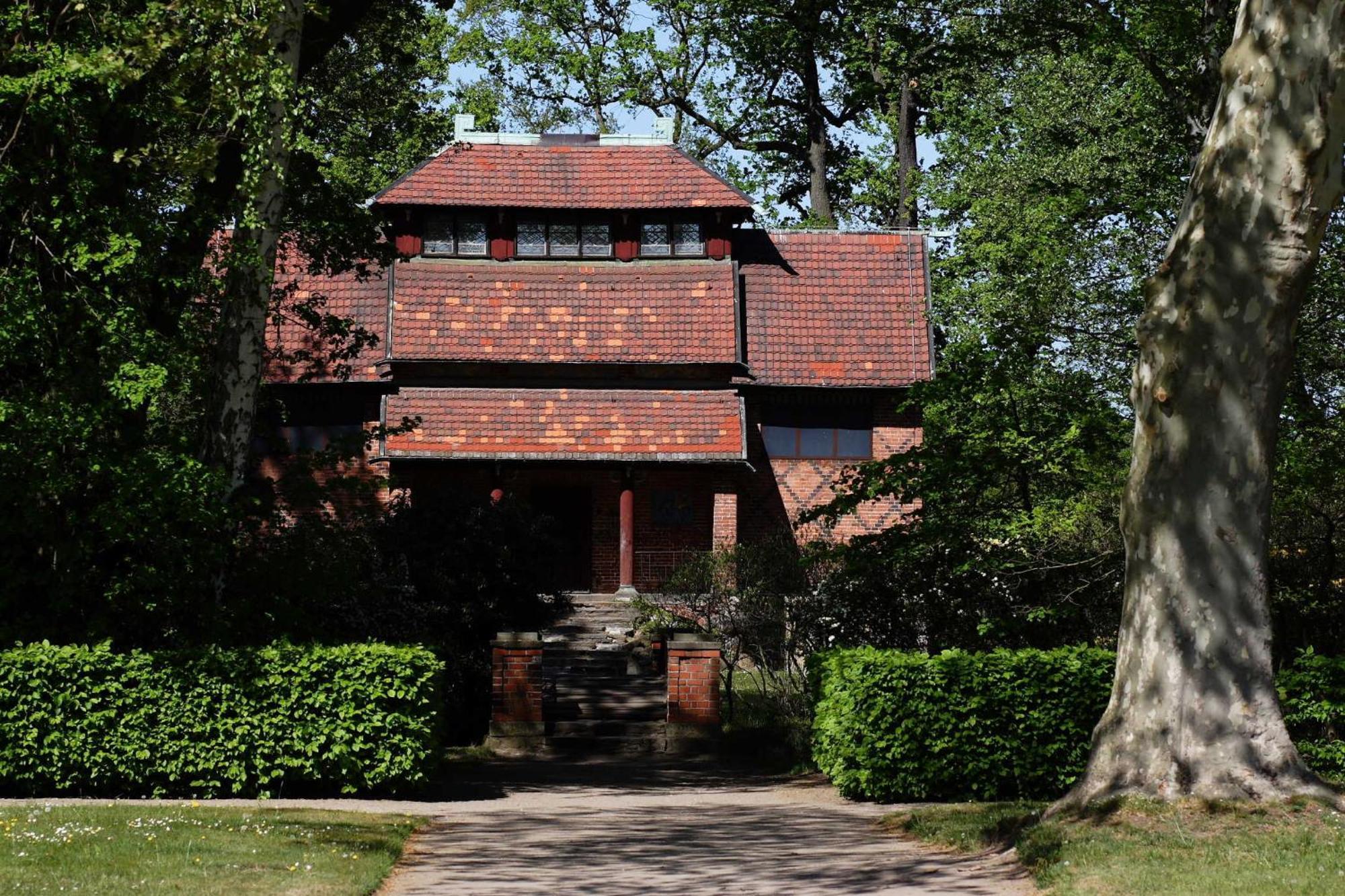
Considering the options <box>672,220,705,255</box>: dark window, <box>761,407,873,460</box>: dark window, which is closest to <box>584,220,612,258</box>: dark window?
<box>672,220,705,255</box>: dark window

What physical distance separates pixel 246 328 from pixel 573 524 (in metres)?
17.2

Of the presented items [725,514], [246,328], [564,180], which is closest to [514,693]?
[246,328]

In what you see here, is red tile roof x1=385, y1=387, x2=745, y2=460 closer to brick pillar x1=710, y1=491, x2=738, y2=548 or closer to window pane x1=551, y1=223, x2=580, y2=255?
brick pillar x1=710, y1=491, x2=738, y2=548

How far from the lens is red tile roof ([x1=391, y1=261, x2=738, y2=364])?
32375 millimetres

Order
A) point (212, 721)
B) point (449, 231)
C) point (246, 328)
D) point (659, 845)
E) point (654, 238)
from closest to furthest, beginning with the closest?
1. point (659, 845)
2. point (212, 721)
3. point (246, 328)
4. point (449, 231)
5. point (654, 238)

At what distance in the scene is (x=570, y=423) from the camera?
31984 mm

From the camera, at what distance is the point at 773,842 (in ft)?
40.7

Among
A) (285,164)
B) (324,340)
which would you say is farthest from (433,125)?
(285,164)

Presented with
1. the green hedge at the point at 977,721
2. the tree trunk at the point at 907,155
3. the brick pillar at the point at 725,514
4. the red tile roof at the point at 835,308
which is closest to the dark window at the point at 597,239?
the red tile roof at the point at 835,308

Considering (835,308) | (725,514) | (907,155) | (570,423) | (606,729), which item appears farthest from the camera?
(907,155)

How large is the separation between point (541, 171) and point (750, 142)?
10.4 m

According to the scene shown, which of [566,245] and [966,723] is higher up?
[566,245]

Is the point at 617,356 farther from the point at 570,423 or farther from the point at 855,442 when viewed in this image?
the point at 855,442

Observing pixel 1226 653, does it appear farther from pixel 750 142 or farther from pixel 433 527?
pixel 750 142
